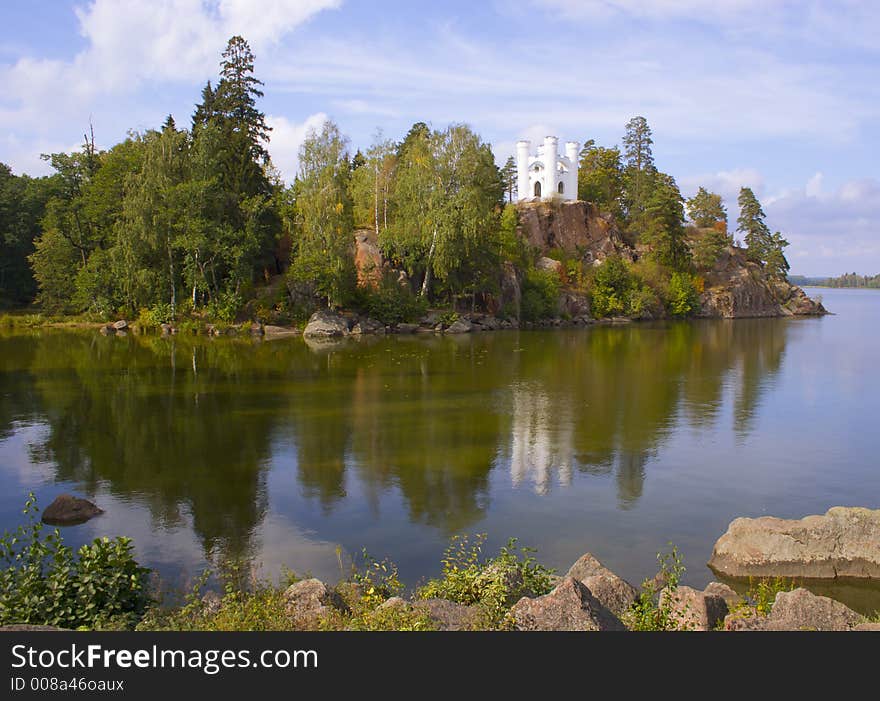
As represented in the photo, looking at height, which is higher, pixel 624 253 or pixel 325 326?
pixel 624 253

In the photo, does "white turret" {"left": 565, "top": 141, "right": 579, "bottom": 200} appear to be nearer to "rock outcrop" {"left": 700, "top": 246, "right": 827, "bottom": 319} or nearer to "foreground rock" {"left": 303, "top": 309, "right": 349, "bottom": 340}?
"rock outcrop" {"left": 700, "top": 246, "right": 827, "bottom": 319}

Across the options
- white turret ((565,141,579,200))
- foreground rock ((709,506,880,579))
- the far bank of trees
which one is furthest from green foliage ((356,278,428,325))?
foreground rock ((709,506,880,579))

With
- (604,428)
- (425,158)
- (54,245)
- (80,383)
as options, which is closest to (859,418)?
(604,428)

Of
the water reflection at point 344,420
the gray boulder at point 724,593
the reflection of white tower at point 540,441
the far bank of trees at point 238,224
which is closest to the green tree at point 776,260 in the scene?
the far bank of trees at point 238,224

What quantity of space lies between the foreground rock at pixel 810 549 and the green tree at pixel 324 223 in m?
43.3

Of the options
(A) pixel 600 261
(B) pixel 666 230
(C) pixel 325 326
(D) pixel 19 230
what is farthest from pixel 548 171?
(D) pixel 19 230

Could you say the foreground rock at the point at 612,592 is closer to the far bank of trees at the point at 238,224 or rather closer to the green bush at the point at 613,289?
the far bank of trees at the point at 238,224

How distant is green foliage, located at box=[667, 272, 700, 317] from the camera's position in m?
79.3

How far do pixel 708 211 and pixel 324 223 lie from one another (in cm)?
6335

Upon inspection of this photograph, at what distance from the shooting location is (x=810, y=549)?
39.0ft

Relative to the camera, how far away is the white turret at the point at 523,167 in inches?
3248

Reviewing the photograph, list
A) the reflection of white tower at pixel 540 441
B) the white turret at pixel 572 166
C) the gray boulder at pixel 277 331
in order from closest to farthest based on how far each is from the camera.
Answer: the reflection of white tower at pixel 540 441
the gray boulder at pixel 277 331
the white turret at pixel 572 166

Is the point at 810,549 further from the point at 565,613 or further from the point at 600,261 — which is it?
the point at 600,261
